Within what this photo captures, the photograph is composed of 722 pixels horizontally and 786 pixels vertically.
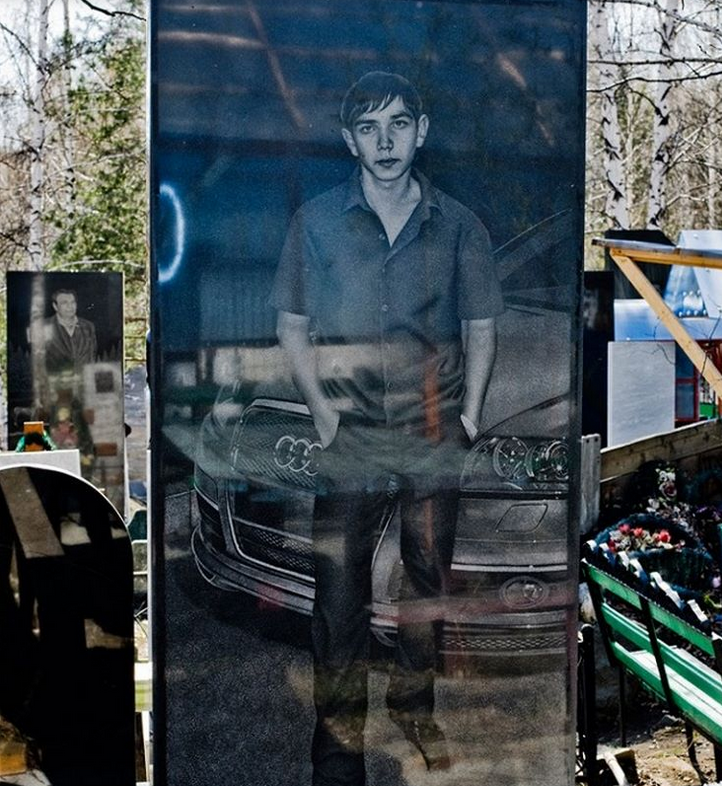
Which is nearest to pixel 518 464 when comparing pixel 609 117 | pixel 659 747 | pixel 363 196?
pixel 363 196

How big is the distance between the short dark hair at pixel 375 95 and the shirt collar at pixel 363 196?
169 millimetres

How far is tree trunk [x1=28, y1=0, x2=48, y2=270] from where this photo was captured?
56.1 feet

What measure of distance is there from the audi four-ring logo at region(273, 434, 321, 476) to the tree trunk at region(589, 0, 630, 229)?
10.8 meters

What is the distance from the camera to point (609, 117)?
15.8 m

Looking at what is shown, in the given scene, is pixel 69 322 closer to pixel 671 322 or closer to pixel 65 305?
pixel 65 305

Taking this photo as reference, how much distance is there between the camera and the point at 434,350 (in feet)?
13.1

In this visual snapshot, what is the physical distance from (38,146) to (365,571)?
14.7m

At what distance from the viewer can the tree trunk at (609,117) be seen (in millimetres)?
14086

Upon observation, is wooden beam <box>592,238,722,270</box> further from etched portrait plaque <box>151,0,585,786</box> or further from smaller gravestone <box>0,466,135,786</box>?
smaller gravestone <box>0,466,135,786</box>

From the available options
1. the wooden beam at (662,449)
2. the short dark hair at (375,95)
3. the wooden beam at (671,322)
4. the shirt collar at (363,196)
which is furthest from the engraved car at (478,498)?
the wooden beam at (662,449)

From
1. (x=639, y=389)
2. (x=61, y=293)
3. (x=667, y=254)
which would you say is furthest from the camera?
(x=639, y=389)

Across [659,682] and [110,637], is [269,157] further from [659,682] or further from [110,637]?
[659,682]

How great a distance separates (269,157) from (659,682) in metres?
2.92

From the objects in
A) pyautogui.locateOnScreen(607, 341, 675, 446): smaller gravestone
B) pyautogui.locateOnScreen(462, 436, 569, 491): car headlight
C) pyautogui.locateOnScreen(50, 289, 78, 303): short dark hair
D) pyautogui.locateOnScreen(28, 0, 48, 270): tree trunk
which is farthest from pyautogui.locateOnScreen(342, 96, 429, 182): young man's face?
pyautogui.locateOnScreen(28, 0, 48, 270): tree trunk
